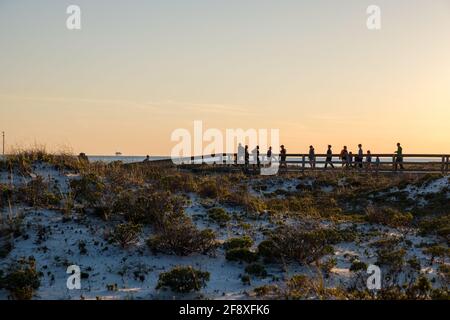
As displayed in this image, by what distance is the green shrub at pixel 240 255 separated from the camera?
12156 mm

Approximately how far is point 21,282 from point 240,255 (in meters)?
4.67

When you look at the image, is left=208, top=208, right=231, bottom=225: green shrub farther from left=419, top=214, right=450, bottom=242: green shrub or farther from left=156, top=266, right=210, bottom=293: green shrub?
left=419, top=214, right=450, bottom=242: green shrub

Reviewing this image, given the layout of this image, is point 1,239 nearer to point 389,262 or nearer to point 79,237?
point 79,237

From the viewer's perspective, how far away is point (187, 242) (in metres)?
12.4

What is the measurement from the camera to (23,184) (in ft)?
53.0

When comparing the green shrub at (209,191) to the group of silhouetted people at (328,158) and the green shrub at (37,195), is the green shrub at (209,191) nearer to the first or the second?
the green shrub at (37,195)

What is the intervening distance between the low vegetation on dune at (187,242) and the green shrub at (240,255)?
3cm

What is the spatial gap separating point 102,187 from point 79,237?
11.5ft

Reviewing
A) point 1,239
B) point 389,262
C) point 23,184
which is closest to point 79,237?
point 1,239

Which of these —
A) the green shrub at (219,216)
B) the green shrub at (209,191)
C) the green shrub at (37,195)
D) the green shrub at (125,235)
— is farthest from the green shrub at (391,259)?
the green shrub at (37,195)

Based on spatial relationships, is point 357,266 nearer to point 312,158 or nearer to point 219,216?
point 219,216

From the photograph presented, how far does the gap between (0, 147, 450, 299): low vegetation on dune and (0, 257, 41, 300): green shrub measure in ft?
0.09

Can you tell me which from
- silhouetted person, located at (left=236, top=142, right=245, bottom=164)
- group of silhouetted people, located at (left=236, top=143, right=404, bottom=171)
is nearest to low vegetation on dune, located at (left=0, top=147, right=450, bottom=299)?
group of silhouetted people, located at (left=236, top=143, right=404, bottom=171)

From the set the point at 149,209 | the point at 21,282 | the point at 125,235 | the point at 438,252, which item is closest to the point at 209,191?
the point at 149,209
